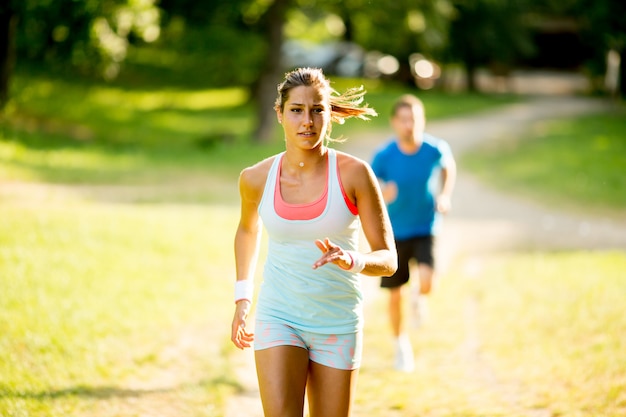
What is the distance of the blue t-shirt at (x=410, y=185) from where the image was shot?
23.7ft

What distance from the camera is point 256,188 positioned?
391 centimetres

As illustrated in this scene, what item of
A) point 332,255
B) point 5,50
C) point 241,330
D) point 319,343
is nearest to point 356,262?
point 332,255

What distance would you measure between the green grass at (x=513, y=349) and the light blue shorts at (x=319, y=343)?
7.85ft

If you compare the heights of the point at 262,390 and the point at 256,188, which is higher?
the point at 256,188

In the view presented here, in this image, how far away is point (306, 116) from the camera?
12.3ft

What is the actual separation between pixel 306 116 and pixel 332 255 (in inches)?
31.2

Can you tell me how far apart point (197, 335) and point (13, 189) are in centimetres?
741

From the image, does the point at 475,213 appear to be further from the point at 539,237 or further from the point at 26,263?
the point at 26,263

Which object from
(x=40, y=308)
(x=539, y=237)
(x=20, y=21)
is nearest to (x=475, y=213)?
(x=539, y=237)

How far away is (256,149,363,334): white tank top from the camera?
369cm

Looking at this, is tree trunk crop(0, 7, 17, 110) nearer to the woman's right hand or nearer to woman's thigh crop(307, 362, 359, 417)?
the woman's right hand

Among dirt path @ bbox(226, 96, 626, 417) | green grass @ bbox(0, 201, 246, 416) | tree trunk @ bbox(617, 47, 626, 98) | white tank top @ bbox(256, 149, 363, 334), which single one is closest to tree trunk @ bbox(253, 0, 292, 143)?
dirt path @ bbox(226, 96, 626, 417)

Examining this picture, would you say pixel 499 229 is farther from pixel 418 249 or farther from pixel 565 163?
pixel 418 249

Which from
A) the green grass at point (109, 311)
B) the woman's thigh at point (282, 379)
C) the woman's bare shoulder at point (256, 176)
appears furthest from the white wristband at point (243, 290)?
the green grass at point (109, 311)
